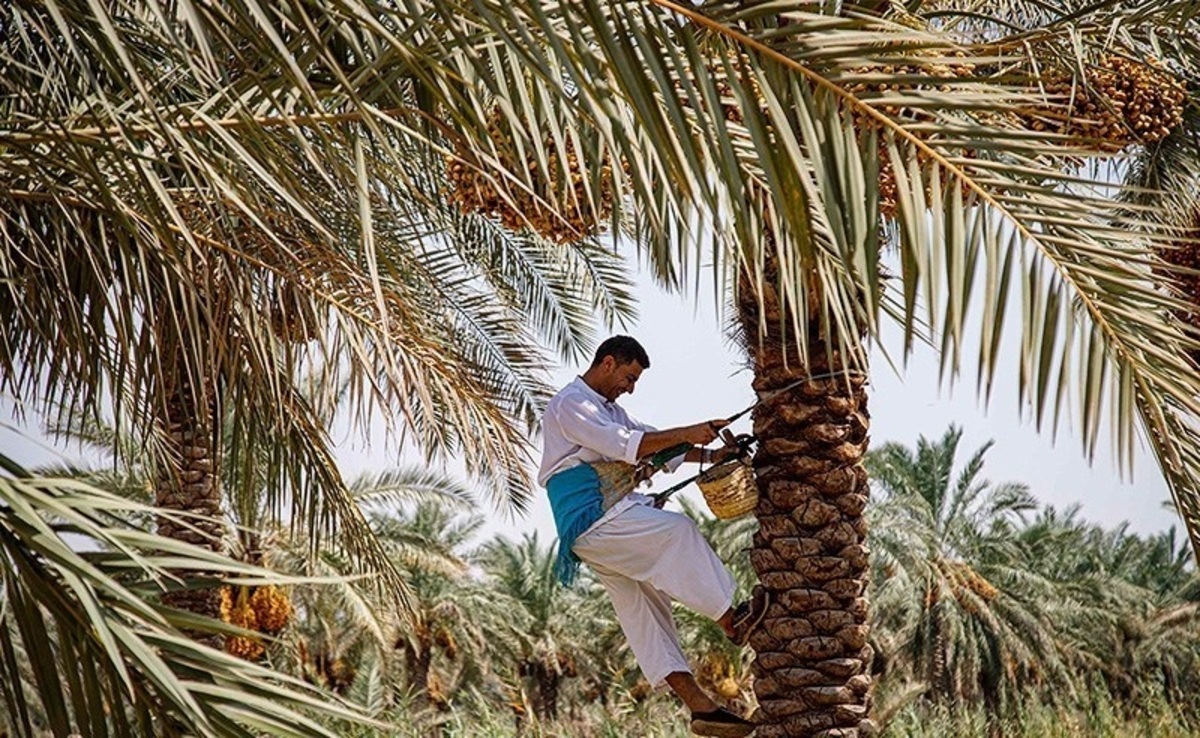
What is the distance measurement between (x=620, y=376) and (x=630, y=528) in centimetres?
65

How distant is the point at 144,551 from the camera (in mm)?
3062

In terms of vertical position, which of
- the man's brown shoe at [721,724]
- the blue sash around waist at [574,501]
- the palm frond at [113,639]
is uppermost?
the blue sash around waist at [574,501]

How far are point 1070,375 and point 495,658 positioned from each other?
2256 cm

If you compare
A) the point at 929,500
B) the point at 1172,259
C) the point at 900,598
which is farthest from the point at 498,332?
the point at 929,500

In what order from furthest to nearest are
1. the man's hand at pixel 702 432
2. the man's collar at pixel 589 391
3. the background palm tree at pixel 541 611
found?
the background palm tree at pixel 541 611 < the man's collar at pixel 589 391 < the man's hand at pixel 702 432

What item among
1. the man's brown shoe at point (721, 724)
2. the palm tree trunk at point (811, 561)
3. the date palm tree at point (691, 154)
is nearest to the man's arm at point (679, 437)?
the palm tree trunk at point (811, 561)

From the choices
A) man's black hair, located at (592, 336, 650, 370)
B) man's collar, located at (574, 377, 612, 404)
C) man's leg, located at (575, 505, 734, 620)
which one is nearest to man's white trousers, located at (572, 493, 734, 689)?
man's leg, located at (575, 505, 734, 620)

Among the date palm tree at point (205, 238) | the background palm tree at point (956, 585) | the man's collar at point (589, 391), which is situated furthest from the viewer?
the background palm tree at point (956, 585)

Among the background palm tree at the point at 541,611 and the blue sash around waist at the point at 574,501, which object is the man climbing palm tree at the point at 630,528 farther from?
the background palm tree at the point at 541,611

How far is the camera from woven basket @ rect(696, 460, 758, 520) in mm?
A: 6699

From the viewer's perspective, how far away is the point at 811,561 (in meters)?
7.05

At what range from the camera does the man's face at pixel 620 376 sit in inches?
266

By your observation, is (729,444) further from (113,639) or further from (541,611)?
(541,611)

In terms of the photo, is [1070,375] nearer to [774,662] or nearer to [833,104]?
[833,104]
